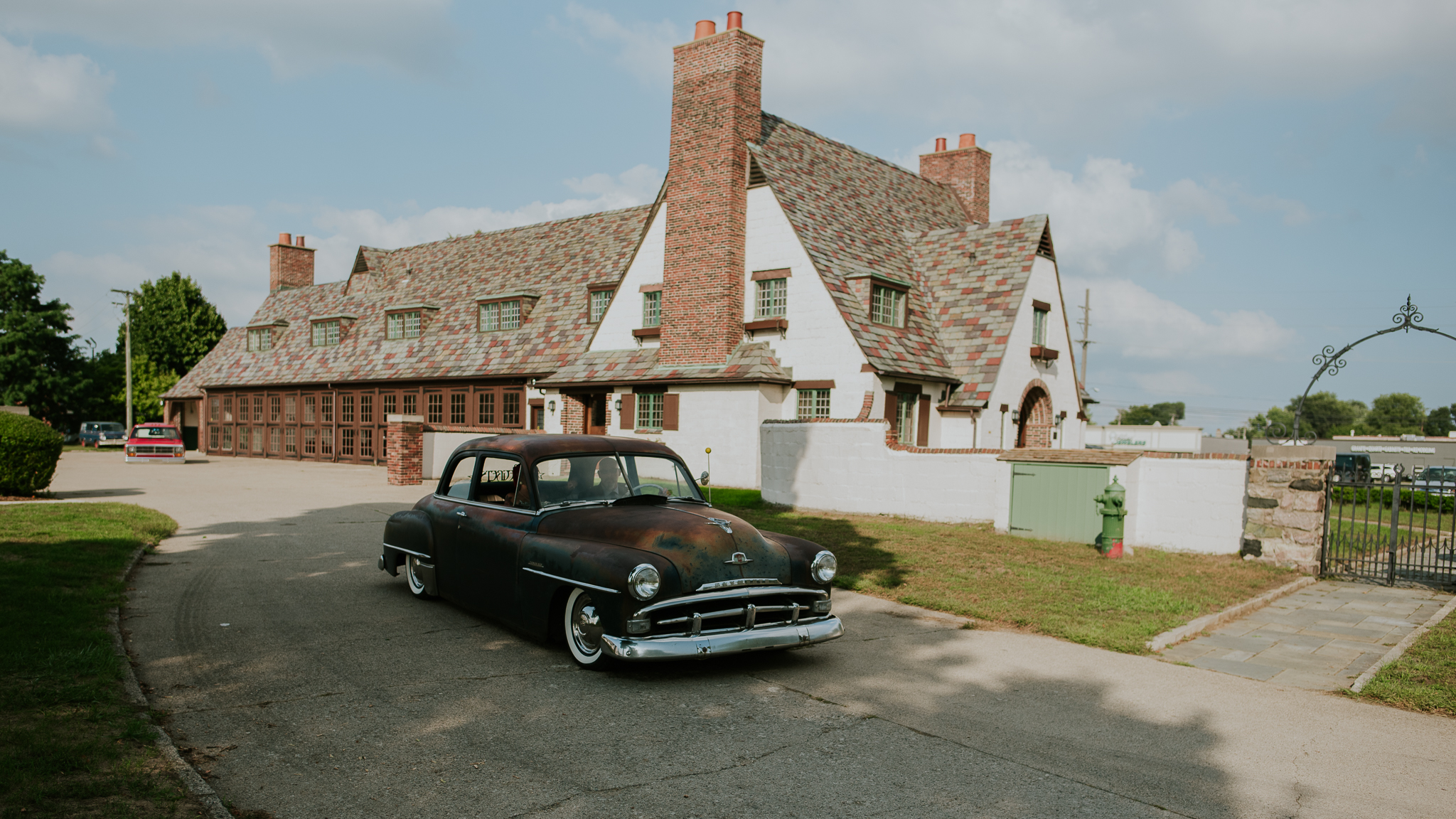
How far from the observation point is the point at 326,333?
1404 inches

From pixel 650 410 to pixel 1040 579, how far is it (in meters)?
13.7

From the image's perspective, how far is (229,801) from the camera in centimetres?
390

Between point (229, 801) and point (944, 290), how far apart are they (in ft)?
70.1

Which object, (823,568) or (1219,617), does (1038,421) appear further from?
(823,568)

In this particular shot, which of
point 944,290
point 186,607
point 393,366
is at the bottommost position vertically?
point 186,607

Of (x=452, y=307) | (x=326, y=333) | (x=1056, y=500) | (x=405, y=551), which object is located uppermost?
(x=452, y=307)

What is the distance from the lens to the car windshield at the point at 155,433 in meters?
29.0

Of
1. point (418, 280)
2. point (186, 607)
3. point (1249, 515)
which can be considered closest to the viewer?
point (186, 607)

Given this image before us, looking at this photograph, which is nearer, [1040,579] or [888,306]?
[1040,579]

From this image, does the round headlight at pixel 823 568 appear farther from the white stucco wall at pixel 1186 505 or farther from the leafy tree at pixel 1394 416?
the leafy tree at pixel 1394 416

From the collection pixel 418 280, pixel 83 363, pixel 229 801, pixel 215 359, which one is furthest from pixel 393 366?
pixel 83 363

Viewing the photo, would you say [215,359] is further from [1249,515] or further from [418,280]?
[1249,515]

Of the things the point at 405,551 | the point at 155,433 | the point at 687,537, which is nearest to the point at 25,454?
the point at 405,551

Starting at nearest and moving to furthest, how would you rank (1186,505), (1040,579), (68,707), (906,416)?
(68,707), (1040,579), (1186,505), (906,416)
